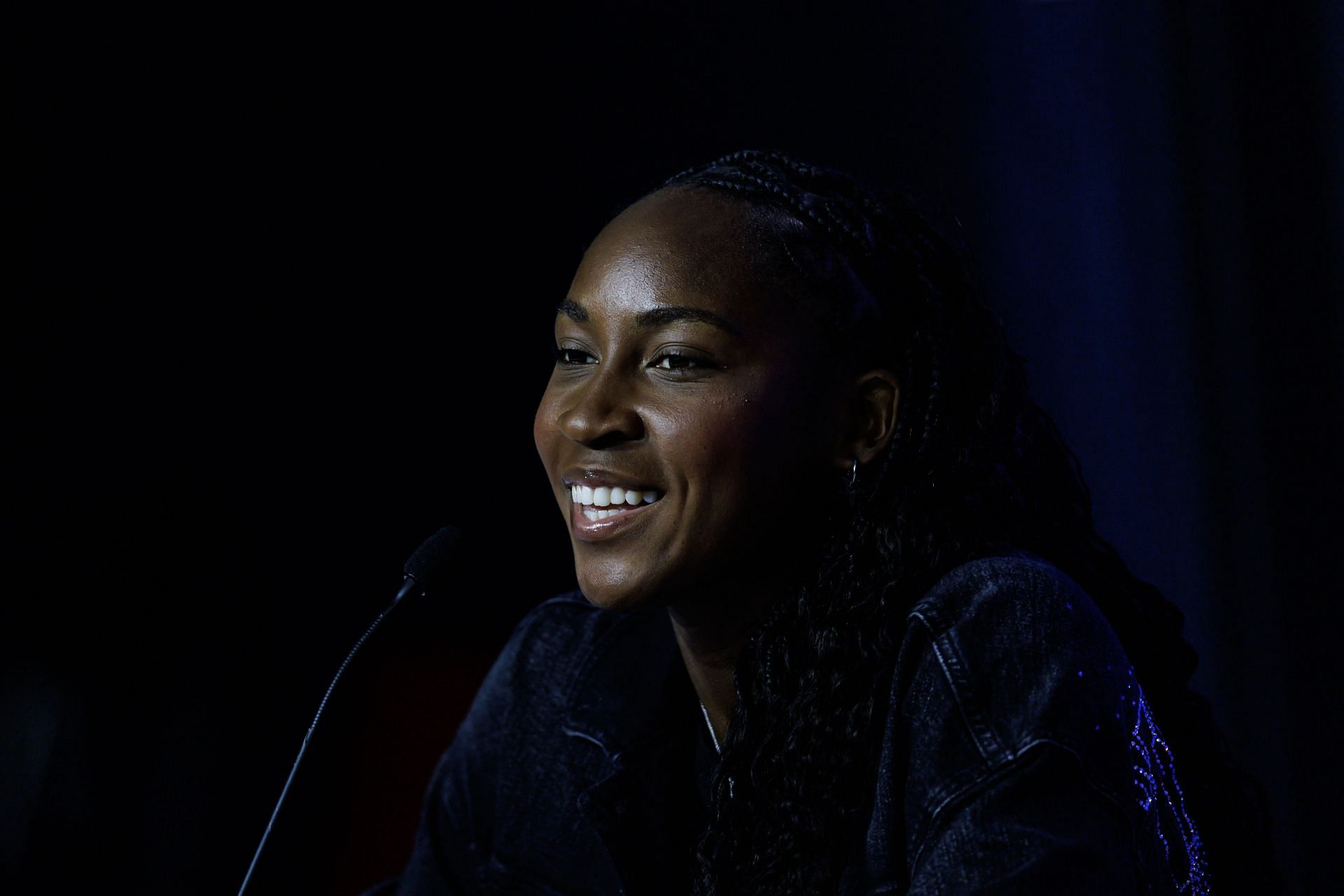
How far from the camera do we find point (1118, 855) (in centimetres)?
111

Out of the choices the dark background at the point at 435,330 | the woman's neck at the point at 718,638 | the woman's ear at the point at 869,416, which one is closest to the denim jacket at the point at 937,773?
the woman's neck at the point at 718,638

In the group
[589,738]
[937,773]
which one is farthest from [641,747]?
[937,773]

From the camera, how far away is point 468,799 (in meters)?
1.88

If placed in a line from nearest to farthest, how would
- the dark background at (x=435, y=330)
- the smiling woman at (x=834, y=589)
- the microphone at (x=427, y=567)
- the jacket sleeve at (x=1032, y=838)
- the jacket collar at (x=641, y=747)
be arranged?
the jacket sleeve at (x=1032, y=838), the smiling woman at (x=834, y=589), the microphone at (x=427, y=567), the jacket collar at (x=641, y=747), the dark background at (x=435, y=330)

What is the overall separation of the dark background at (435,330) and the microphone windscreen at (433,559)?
1020 millimetres

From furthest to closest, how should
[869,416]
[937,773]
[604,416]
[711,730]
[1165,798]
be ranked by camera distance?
[711,730]
[869,416]
[604,416]
[1165,798]
[937,773]

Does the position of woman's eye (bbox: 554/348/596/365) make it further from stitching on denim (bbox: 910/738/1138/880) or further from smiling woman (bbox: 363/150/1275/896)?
stitching on denim (bbox: 910/738/1138/880)

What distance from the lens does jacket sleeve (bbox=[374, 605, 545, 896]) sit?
1.84 m

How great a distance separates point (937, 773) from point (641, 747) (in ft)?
2.01

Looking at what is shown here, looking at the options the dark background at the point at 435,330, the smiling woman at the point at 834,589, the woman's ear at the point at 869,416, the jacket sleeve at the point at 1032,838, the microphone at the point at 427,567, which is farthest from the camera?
the dark background at the point at 435,330

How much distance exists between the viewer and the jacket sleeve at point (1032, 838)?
42.4 inches

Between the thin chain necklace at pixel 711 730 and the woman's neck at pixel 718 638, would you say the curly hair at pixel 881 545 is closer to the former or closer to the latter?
the woman's neck at pixel 718 638

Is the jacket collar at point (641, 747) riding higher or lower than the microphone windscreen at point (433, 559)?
lower

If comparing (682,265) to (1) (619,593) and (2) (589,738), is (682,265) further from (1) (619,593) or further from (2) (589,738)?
(2) (589,738)
